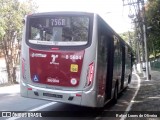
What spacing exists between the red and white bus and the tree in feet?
53.8

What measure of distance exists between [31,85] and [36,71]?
47 cm

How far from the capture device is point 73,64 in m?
9.08

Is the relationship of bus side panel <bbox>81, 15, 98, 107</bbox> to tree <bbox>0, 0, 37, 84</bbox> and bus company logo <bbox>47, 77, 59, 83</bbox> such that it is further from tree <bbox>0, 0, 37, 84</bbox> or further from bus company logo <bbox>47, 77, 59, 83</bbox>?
tree <bbox>0, 0, 37, 84</bbox>

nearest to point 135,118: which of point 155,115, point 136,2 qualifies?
point 155,115

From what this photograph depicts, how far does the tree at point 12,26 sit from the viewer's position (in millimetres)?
26703

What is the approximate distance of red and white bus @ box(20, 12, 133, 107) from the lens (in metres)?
9.01

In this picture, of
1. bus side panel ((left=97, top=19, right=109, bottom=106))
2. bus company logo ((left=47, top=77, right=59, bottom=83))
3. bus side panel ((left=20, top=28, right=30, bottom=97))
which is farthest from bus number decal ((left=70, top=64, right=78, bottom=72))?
bus side panel ((left=20, top=28, right=30, bottom=97))

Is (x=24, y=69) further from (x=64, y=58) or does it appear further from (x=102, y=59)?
(x=102, y=59)

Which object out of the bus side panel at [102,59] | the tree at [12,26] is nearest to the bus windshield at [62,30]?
the bus side panel at [102,59]

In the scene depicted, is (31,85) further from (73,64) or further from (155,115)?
(155,115)

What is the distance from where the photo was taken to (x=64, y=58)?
913 centimetres

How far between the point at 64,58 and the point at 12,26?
1975 centimetres

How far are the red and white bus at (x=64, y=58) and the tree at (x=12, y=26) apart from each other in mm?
16413

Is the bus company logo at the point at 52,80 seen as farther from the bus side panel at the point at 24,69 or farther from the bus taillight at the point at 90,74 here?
the bus taillight at the point at 90,74
